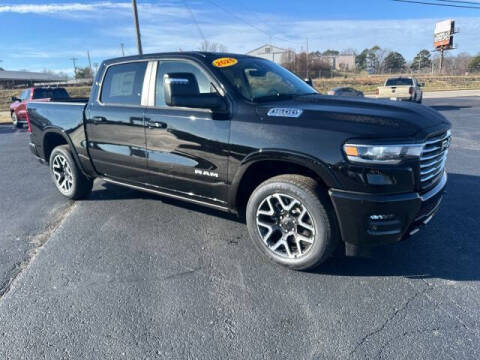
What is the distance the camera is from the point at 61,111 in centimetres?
489

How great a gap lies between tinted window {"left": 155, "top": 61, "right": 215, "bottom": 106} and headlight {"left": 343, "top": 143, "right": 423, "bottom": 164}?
5.16ft

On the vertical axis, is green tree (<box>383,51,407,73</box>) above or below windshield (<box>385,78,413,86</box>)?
above

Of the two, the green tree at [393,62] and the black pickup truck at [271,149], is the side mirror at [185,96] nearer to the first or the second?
the black pickup truck at [271,149]

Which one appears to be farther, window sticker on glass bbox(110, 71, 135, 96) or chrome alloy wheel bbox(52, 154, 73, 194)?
chrome alloy wheel bbox(52, 154, 73, 194)

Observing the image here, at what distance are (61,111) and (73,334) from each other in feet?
11.4

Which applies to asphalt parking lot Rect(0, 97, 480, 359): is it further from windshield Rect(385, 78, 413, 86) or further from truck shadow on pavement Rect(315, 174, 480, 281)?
windshield Rect(385, 78, 413, 86)

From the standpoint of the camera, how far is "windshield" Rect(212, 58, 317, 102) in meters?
3.49

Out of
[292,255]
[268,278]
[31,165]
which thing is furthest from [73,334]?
[31,165]

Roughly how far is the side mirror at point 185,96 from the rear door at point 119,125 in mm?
871

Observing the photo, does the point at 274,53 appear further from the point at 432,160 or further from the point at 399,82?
the point at 432,160

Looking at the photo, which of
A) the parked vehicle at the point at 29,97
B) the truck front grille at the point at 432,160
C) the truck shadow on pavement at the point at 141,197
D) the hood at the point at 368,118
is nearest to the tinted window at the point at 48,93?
the parked vehicle at the point at 29,97

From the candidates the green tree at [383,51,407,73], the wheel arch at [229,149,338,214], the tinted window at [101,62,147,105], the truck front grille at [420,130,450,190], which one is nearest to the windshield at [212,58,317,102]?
the wheel arch at [229,149,338,214]

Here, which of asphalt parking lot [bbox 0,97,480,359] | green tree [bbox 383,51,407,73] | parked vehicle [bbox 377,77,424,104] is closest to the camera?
asphalt parking lot [bbox 0,97,480,359]

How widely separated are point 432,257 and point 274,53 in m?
74.0
